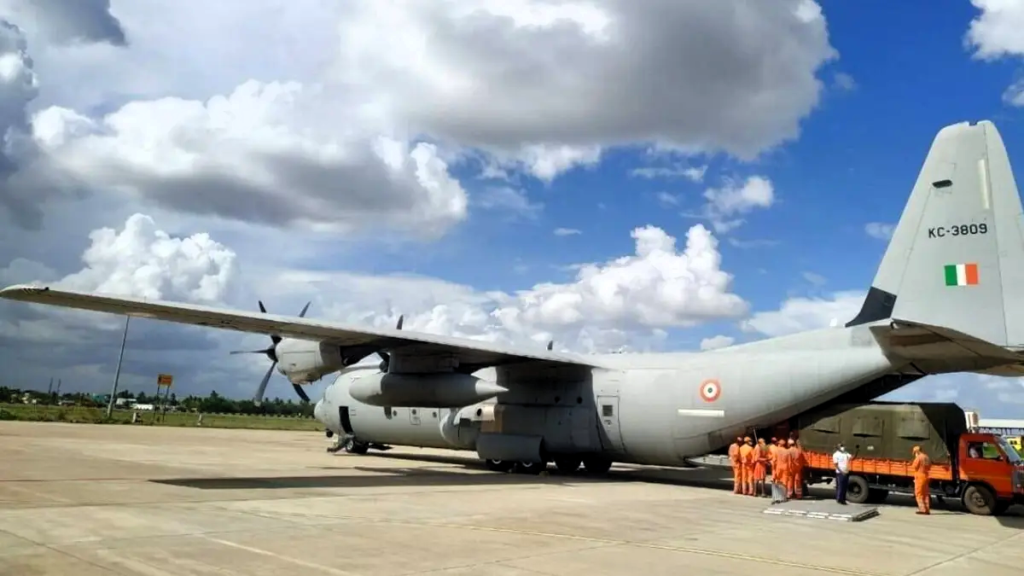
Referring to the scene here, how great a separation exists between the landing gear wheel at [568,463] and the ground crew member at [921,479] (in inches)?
331

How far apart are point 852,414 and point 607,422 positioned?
5825 millimetres

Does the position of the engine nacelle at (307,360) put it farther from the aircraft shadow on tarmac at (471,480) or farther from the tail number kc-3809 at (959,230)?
the tail number kc-3809 at (959,230)

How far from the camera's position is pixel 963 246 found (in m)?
14.4

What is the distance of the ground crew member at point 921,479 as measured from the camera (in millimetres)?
14227

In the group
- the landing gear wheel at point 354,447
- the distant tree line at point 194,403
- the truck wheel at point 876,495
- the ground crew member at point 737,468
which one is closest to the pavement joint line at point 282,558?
the ground crew member at point 737,468

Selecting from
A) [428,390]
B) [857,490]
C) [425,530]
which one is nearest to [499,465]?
[428,390]

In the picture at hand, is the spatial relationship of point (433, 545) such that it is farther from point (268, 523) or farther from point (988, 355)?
point (988, 355)

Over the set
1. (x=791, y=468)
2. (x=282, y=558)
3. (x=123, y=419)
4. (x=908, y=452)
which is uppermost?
(x=908, y=452)

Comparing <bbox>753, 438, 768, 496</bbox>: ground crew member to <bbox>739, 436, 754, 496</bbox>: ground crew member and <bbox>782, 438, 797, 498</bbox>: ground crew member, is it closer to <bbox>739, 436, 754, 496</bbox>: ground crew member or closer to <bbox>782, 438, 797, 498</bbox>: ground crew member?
<bbox>739, 436, 754, 496</bbox>: ground crew member

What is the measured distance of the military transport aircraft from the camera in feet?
46.2

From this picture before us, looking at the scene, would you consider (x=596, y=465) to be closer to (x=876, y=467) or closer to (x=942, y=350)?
(x=876, y=467)

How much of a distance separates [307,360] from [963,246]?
49.9ft

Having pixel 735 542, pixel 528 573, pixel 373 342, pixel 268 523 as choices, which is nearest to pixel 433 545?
pixel 528 573

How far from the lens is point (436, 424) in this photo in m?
22.9
